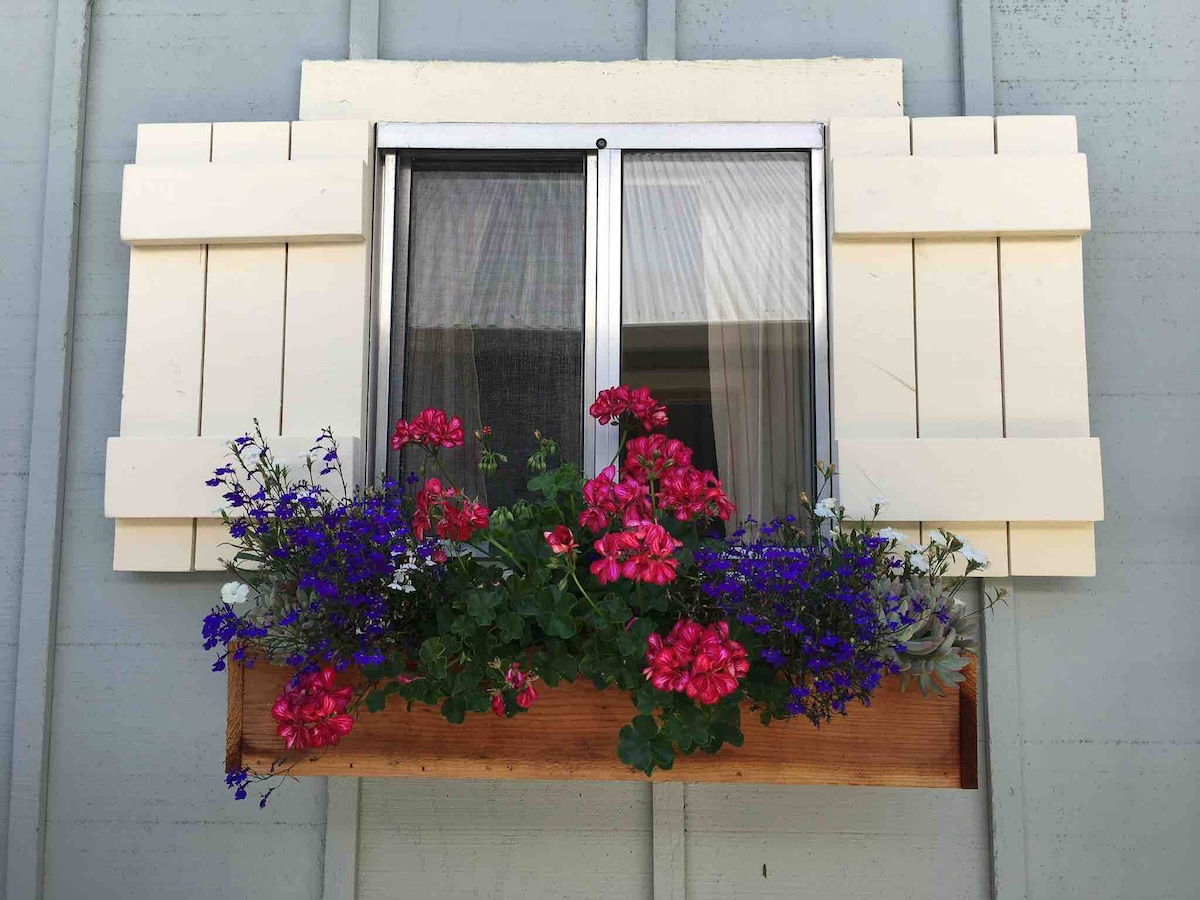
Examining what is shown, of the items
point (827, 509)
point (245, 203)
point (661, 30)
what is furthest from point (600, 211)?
point (827, 509)

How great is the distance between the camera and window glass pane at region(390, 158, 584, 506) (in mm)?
2348

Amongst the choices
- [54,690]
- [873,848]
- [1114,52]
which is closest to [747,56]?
[1114,52]

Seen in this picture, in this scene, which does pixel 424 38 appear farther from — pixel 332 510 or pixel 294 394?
pixel 332 510

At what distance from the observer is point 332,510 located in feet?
6.32

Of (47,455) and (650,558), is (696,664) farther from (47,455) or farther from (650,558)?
(47,455)

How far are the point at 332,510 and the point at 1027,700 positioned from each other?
1514 millimetres

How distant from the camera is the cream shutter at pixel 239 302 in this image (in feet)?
7.25

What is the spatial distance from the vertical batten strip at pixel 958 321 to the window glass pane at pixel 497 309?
777 mm

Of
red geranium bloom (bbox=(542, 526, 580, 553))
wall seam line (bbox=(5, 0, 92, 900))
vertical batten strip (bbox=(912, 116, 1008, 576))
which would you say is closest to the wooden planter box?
red geranium bloom (bbox=(542, 526, 580, 553))

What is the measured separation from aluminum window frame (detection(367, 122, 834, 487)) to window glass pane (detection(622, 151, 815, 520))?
0.04m

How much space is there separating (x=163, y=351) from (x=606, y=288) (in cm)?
101

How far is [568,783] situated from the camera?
2217 mm

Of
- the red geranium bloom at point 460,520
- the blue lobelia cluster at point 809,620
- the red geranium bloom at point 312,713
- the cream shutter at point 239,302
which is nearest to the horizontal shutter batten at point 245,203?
the cream shutter at point 239,302

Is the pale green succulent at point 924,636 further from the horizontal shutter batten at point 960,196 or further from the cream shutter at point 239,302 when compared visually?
the cream shutter at point 239,302
